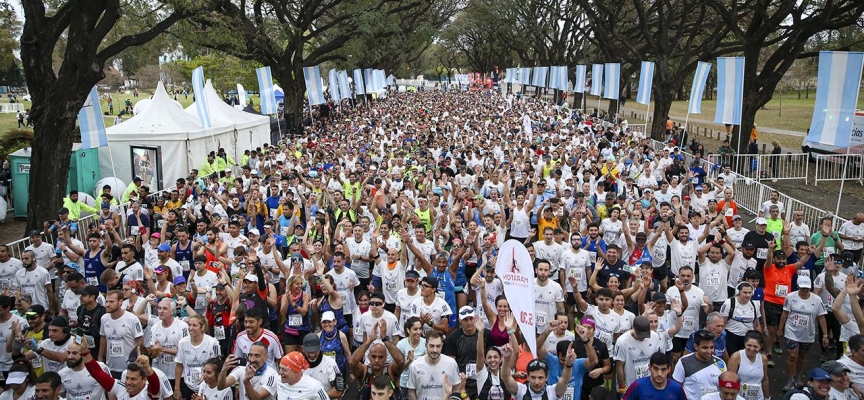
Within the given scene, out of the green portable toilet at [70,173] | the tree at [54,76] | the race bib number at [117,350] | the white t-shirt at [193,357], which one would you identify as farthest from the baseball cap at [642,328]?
the green portable toilet at [70,173]

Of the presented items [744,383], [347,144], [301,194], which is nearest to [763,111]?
[347,144]

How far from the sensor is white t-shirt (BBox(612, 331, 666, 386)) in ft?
19.6

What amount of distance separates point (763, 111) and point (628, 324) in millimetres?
54964

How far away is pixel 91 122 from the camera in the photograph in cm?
1398

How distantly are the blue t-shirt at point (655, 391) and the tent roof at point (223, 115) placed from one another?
1740cm

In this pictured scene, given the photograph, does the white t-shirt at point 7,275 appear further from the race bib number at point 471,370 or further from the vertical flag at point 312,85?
the vertical flag at point 312,85

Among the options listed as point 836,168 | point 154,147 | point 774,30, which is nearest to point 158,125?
point 154,147

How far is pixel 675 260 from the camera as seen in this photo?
8.66 meters

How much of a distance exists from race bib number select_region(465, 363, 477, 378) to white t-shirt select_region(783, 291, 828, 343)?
3.82 metres

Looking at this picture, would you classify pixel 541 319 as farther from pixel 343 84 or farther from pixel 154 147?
pixel 343 84

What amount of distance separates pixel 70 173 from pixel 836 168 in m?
22.1

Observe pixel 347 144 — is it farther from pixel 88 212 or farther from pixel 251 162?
pixel 88 212

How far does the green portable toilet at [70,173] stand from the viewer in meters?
16.0

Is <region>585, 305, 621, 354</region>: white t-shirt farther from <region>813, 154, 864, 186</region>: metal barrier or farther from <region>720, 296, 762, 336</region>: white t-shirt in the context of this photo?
<region>813, 154, 864, 186</region>: metal barrier
